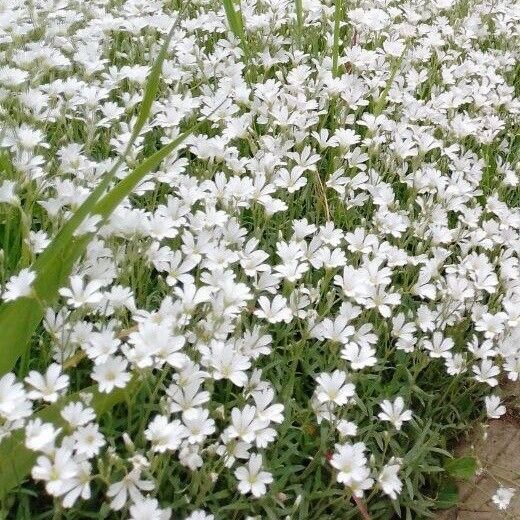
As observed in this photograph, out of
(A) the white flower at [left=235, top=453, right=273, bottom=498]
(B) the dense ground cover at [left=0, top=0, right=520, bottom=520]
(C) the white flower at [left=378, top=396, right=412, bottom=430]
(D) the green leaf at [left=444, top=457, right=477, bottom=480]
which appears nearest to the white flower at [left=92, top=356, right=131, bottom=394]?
(B) the dense ground cover at [left=0, top=0, right=520, bottom=520]

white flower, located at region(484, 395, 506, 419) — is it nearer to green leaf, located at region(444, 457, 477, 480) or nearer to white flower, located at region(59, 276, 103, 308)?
green leaf, located at region(444, 457, 477, 480)

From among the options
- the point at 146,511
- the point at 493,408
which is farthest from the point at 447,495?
the point at 146,511

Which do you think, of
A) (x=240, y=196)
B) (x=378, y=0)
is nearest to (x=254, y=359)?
(x=240, y=196)

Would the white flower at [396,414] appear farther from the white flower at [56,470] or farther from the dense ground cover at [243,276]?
the white flower at [56,470]

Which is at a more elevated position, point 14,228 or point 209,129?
point 14,228

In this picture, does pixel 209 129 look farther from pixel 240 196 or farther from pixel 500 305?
pixel 500 305

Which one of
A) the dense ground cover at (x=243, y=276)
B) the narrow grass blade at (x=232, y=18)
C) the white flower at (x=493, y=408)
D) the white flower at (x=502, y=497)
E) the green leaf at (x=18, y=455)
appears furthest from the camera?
the narrow grass blade at (x=232, y=18)

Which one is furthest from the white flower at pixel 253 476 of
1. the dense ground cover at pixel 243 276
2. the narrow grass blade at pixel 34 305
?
the narrow grass blade at pixel 34 305

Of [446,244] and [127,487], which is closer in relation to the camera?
[127,487]
